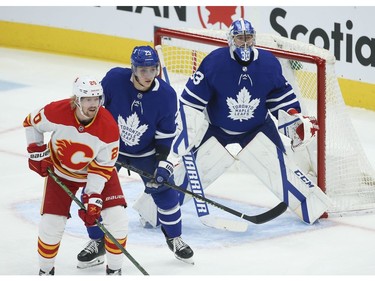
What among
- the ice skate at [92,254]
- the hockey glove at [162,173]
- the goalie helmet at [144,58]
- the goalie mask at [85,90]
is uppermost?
the goalie helmet at [144,58]

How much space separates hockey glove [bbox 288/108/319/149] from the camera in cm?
556

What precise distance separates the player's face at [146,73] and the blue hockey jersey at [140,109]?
77 mm

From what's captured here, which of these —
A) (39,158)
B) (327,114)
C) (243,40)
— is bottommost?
(39,158)

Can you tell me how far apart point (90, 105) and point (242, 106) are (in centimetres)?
121

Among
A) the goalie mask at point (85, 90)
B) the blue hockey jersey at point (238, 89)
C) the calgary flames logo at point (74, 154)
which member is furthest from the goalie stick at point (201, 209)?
the goalie mask at point (85, 90)

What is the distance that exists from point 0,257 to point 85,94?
3.56 feet

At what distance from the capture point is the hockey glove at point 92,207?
4.63 metres

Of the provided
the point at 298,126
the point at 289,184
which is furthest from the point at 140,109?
the point at 289,184

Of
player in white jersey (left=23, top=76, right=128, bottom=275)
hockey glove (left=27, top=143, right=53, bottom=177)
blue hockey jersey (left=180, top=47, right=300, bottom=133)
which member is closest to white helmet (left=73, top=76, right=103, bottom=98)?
player in white jersey (left=23, top=76, right=128, bottom=275)

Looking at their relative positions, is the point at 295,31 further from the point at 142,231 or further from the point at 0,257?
the point at 0,257

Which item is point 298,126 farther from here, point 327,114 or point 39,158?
point 39,158

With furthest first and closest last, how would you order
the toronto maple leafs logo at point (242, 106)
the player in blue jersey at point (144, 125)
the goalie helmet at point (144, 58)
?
1. the toronto maple leafs logo at point (242, 106)
2. the player in blue jersey at point (144, 125)
3. the goalie helmet at point (144, 58)

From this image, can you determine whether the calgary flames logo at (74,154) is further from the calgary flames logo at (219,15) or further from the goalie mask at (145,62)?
the calgary flames logo at (219,15)

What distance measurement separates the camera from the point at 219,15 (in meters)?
8.27
